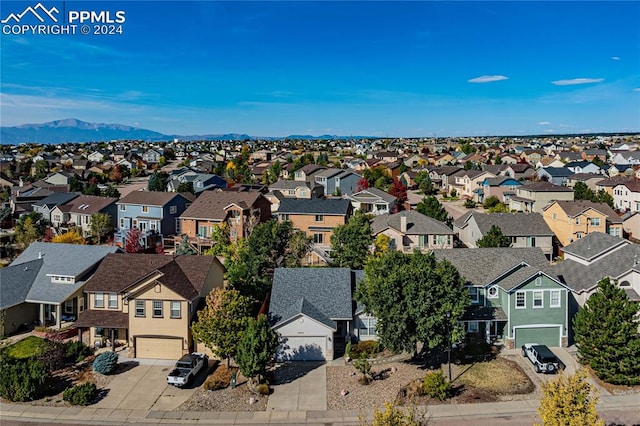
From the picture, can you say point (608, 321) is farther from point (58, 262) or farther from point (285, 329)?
point (58, 262)

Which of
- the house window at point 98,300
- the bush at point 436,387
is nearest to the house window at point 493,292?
the bush at point 436,387

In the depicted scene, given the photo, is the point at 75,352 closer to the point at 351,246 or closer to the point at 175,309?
the point at 175,309

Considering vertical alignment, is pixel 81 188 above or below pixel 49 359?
above

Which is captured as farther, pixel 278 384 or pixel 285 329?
pixel 285 329

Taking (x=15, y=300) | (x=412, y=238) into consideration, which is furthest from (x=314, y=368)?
(x=412, y=238)

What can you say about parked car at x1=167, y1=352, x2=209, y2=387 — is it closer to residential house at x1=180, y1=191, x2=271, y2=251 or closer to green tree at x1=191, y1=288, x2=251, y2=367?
green tree at x1=191, y1=288, x2=251, y2=367

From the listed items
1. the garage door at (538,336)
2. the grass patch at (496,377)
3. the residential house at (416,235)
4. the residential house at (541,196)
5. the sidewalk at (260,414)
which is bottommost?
the sidewalk at (260,414)

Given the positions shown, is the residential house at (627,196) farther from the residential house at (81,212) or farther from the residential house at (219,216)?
the residential house at (81,212)
